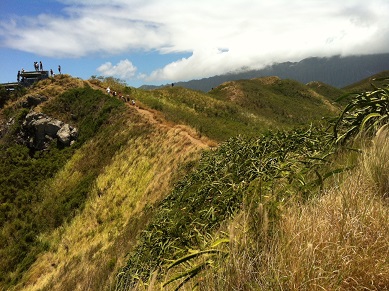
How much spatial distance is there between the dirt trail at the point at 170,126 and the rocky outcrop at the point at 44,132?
7260mm

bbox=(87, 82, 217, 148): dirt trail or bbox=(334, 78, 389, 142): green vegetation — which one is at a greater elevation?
bbox=(334, 78, 389, 142): green vegetation

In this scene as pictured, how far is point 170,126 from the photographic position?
24.8 metres

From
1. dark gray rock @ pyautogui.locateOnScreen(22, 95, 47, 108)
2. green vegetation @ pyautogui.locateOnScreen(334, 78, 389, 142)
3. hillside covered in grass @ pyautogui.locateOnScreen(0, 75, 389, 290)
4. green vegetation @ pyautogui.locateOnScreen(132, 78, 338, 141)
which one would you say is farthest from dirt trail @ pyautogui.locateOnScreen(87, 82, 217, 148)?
green vegetation @ pyautogui.locateOnScreen(334, 78, 389, 142)

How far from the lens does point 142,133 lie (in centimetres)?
2542

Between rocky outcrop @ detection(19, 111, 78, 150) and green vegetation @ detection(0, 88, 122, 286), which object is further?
rocky outcrop @ detection(19, 111, 78, 150)

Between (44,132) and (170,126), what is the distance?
17080mm

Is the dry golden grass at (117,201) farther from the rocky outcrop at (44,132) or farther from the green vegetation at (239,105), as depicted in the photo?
the rocky outcrop at (44,132)

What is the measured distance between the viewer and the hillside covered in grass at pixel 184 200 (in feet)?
7.00

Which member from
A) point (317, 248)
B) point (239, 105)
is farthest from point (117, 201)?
point (239, 105)

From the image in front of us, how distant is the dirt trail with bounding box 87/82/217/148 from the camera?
62.8ft

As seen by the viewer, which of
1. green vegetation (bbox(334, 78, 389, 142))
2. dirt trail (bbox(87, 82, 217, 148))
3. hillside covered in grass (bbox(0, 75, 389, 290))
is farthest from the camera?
dirt trail (bbox(87, 82, 217, 148))

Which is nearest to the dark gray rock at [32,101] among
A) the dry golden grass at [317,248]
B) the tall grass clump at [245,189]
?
the tall grass clump at [245,189]

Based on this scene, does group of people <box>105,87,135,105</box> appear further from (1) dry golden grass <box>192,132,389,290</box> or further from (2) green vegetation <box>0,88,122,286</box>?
(1) dry golden grass <box>192,132,389,290</box>

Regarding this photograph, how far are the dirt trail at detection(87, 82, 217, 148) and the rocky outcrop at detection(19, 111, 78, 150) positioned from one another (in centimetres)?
726
